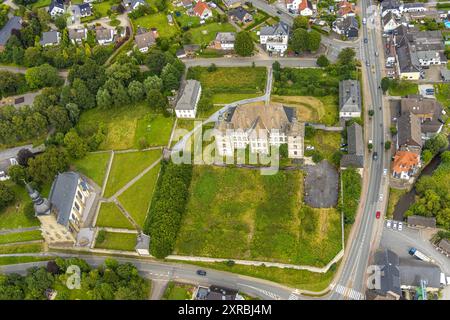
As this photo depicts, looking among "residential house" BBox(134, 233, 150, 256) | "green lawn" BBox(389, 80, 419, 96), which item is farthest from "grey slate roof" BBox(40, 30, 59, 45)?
"green lawn" BBox(389, 80, 419, 96)

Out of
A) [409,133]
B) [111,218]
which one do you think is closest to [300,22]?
[409,133]

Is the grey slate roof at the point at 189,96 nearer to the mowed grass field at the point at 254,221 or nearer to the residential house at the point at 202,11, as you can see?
the mowed grass field at the point at 254,221

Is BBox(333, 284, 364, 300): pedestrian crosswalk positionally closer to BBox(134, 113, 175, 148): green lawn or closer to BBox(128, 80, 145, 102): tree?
BBox(134, 113, 175, 148): green lawn

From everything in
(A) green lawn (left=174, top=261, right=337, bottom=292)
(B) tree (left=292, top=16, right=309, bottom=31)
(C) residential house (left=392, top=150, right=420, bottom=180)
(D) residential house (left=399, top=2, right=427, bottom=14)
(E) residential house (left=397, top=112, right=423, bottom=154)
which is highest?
(D) residential house (left=399, top=2, right=427, bottom=14)

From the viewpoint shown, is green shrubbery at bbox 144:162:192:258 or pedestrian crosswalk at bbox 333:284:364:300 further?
green shrubbery at bbox 144:162:192:258

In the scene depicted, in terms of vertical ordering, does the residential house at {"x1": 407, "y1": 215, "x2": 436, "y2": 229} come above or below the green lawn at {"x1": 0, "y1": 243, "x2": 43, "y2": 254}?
above

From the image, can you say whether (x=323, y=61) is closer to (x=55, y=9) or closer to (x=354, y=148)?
(x=354, y=148)

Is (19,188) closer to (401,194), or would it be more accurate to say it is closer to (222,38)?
(222,38)

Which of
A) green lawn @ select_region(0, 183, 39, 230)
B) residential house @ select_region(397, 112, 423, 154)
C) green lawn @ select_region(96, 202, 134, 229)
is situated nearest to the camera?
green lawn @ select_region(96, 202, 134, 229)
